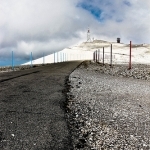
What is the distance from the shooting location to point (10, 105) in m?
8.73

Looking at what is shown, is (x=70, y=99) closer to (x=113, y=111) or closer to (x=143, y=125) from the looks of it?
(x=113, y=111)

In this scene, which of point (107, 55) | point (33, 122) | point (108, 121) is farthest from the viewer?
point (107, 55)

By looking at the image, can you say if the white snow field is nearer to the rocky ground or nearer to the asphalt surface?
the rocky ground

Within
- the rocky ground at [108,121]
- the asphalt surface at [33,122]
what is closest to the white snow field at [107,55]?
the rocky ground at [108,121]

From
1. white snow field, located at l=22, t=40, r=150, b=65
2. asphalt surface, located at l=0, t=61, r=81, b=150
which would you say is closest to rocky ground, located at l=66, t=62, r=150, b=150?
asphalt surface, located at l=0, t=61, r=81, b=150

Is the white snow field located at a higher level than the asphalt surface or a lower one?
higher

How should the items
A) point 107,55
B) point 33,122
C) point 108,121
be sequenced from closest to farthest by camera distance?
point 33,122 < point 108,121 < point 107,55

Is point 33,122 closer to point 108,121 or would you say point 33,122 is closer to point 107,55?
point 108,121

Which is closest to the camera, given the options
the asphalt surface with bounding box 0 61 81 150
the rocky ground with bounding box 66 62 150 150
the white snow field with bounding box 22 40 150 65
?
the asphalt surface with bounding box 0 61 81 150

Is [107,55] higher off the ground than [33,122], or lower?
higher

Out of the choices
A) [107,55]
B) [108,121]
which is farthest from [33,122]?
[107,55]

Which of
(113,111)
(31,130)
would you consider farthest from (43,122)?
(113,111)

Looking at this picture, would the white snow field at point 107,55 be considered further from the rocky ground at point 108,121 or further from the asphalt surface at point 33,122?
the asphalt surface at point 33,122

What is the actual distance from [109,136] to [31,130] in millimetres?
1684
